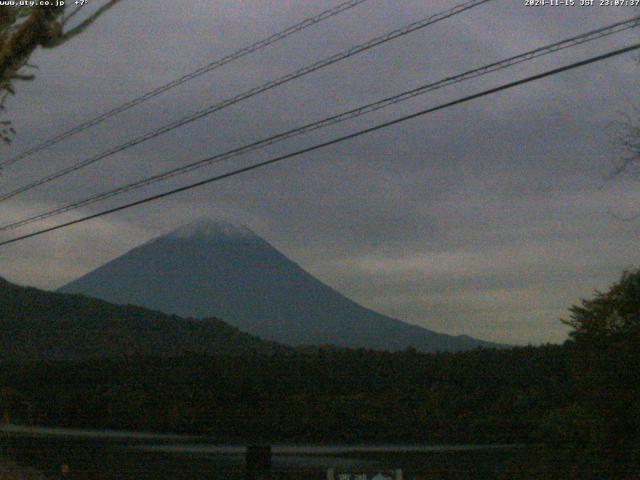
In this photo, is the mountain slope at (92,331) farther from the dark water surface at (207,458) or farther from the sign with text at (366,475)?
the sign with text at (366,475)

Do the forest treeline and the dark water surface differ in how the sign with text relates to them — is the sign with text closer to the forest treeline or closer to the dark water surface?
the dark water surface

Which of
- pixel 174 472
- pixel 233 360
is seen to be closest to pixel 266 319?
pixel 233 360

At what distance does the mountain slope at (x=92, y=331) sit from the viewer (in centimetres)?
5909

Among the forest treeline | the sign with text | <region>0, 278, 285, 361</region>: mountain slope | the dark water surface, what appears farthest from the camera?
<region>0, 278, 285, 361</region>: mountain slope

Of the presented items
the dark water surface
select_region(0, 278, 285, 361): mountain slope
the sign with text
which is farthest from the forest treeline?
select_region(0, 278, 285, 361): mountain slope

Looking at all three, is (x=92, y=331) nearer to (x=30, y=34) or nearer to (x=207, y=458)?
(x=207, y=458)

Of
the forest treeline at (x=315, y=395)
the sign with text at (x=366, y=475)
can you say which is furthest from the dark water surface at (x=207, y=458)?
the sign with text at (x=366, y=475)

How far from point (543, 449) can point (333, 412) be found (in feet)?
54.9

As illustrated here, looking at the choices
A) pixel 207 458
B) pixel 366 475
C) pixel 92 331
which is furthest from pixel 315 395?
pixel 92 331

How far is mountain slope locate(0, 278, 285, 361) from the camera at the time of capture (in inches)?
2327

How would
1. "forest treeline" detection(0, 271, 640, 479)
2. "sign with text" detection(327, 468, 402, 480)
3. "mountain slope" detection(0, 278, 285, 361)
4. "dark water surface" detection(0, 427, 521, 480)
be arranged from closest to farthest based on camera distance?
"sign with text" detection(327, 468, 402, 480) < "dark water surface" detection(0, 427, 521, 480) < "forest treeline" detection(0, 271, 640, 479) < "mountain slope" detection(0, 278, 285, 361)

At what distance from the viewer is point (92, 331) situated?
62.0 meters

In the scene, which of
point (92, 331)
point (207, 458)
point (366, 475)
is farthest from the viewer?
point (92, 331)

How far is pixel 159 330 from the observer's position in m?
63.1
